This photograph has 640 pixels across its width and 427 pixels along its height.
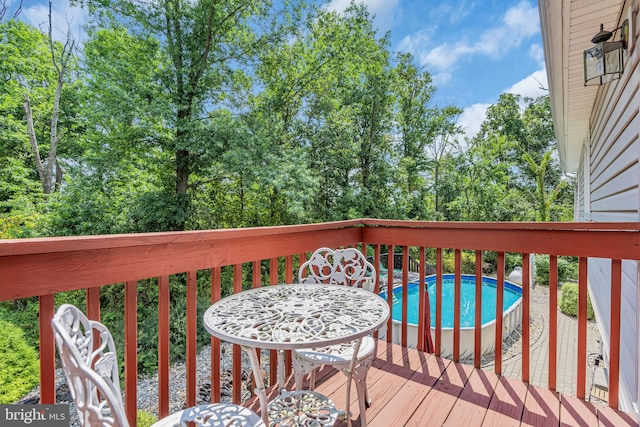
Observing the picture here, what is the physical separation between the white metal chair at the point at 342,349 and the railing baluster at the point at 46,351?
0.98 m

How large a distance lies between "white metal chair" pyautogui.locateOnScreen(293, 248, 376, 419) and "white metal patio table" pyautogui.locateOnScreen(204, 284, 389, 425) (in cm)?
14

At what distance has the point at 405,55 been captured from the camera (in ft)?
40.6

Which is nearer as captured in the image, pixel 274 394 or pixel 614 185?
pixel 274 394

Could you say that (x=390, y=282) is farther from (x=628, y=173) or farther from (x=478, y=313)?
(x=628, y=173)

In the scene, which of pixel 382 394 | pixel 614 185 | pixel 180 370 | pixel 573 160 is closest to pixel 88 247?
pixel 382 394

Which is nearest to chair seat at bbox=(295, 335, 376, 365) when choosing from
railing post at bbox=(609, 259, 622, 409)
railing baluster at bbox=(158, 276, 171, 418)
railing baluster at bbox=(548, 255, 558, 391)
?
railing baluster at bbox=(158, 276, 171, 418)

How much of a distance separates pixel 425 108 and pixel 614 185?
10541mm

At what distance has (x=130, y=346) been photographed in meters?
1.38

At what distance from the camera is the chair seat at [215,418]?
1128 millimetres

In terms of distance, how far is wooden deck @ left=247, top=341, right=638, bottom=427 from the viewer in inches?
67.1

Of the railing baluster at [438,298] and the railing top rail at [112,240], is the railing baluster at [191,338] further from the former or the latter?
the railing baluster at [438,298]

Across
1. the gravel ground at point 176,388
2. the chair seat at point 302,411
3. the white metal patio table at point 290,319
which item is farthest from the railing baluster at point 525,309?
the gravel ground at point 176,388

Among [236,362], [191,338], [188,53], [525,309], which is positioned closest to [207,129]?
[188,53]

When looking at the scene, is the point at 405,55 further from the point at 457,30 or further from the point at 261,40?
the point at 261,40
